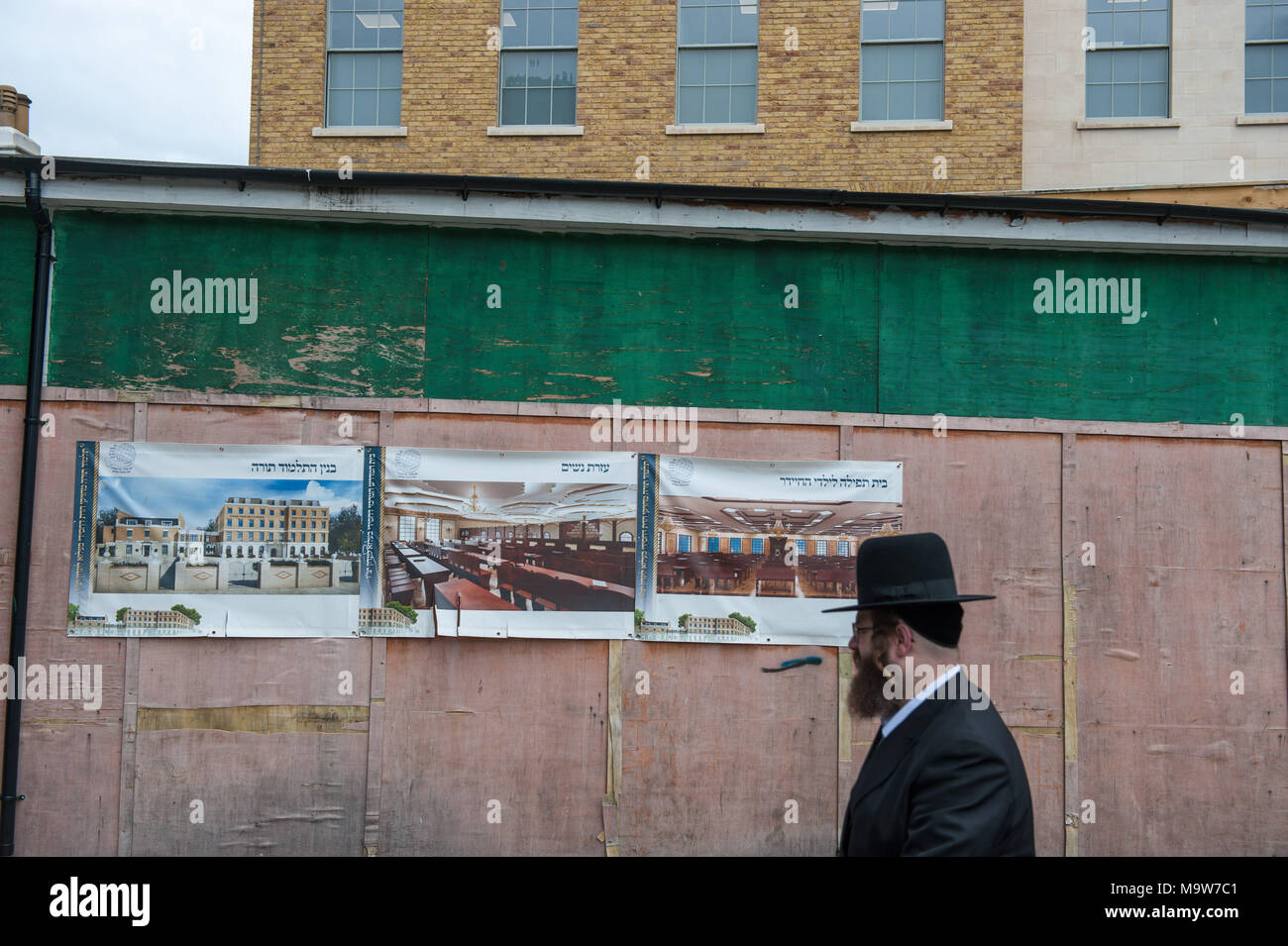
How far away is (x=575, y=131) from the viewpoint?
1433cm

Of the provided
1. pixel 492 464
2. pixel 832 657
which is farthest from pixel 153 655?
pixel 832 657

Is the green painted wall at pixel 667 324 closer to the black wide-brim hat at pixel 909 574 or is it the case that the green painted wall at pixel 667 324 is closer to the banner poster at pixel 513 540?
the banner poster at pixel 513 540

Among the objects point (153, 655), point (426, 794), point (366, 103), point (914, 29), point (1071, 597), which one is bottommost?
point (426, 794)

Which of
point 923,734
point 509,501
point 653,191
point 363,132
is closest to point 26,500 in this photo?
point 509,501

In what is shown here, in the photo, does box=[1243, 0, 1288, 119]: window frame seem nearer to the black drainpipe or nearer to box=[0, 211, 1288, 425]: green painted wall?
box=[0, 211, 1288, 425]: green painted wall

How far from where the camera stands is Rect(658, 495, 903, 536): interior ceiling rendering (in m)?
7.16

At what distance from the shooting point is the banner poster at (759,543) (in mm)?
7086

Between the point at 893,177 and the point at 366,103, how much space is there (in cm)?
796

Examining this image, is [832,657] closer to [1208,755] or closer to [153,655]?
[1208,755]

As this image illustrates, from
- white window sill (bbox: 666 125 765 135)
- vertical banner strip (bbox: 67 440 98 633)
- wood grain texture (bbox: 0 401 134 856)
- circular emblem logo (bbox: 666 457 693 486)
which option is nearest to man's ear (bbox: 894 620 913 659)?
circular emblem logo (bbox: 666 457 693 486)

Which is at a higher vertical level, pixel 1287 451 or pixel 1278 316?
pixel 1278 316

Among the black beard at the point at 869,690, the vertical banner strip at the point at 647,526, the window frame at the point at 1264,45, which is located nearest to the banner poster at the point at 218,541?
the vertical banner strip at the point at 647,526

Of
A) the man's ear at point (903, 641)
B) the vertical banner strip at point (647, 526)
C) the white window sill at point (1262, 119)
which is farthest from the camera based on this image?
the white window sill at point (1262, 119)

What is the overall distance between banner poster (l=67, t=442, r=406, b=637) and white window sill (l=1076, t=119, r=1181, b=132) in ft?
38.7
